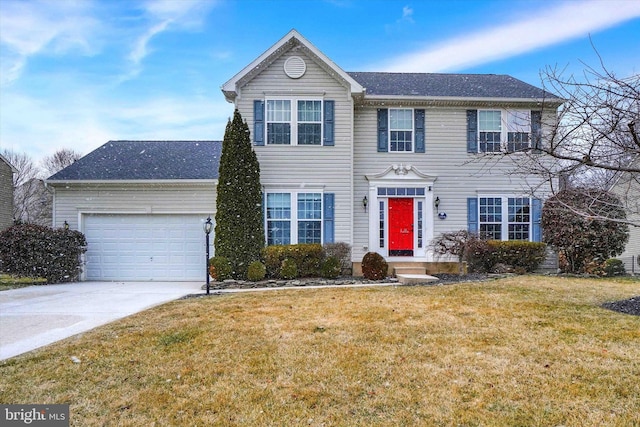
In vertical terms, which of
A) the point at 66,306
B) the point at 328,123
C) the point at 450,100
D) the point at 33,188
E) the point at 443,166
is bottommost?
the point at 66,306

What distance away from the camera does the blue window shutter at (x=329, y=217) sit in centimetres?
1284

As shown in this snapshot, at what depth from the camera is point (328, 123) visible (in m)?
12.9

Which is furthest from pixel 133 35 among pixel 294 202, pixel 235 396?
pixel 235 396

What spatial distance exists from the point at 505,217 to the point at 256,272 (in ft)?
27.7

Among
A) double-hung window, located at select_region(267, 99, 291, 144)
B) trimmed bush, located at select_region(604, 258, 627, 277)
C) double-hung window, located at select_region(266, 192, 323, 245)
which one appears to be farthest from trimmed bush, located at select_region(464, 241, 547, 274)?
double-hung window, located at select_region(267, 99, 291, 144)

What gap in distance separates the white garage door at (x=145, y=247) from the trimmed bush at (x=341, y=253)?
4.16 m

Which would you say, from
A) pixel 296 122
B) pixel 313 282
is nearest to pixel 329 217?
pixel 313 282

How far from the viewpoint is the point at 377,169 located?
13602 mm

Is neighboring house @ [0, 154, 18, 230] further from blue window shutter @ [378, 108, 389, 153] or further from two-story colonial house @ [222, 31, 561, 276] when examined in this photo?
blue window shutter @ [378, 108, 389, 153]

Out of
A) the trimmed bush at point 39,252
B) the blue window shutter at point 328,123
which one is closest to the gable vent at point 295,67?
the blue window shutter at point 328,123

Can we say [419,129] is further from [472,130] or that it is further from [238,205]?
[238,205]

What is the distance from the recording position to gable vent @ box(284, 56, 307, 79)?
12867 mm

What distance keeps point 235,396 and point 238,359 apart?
3.24 ft

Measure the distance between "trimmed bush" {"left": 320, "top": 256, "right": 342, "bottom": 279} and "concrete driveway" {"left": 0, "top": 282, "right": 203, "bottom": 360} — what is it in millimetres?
3605
